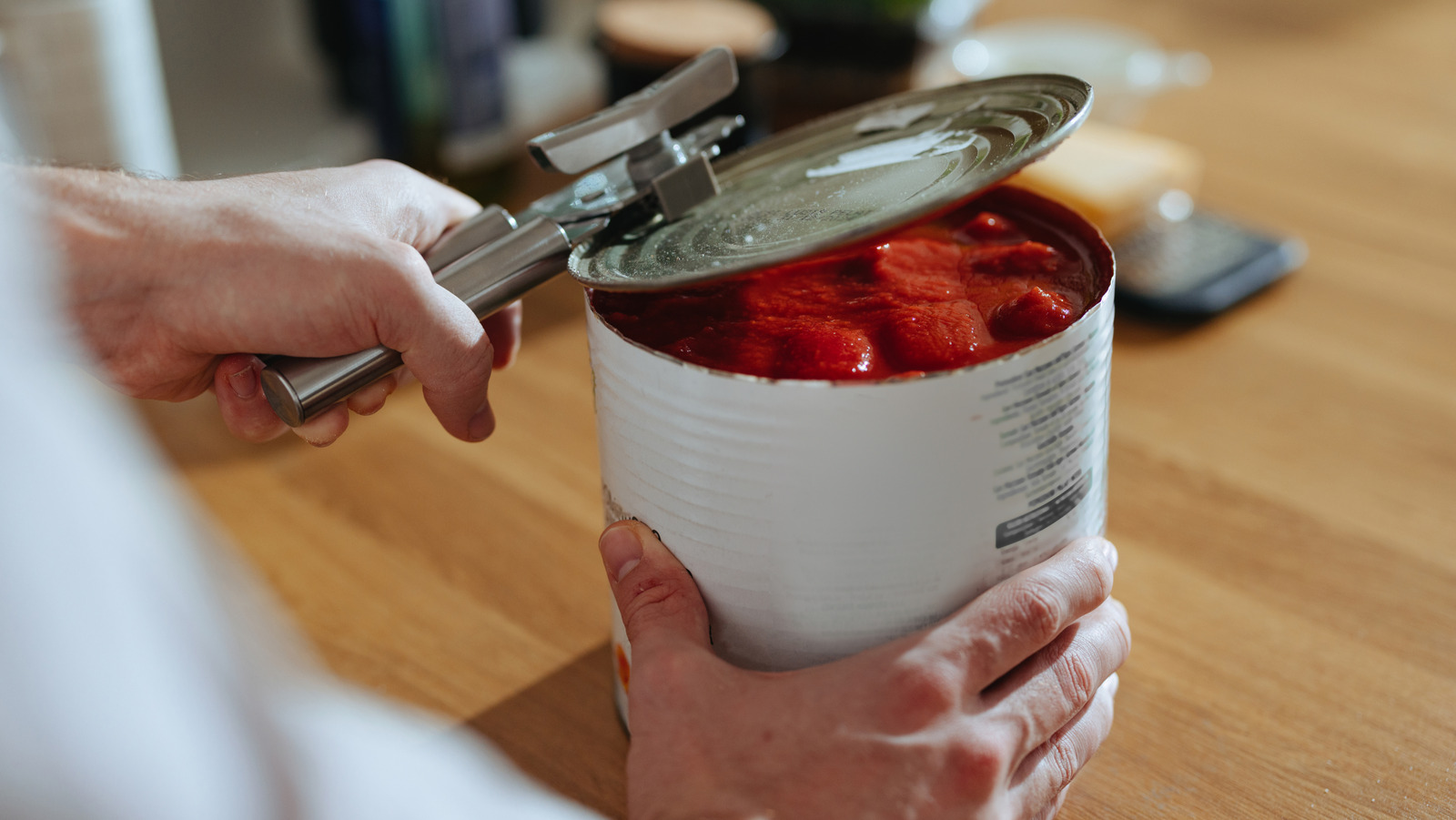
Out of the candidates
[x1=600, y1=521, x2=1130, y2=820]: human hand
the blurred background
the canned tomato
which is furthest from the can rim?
the blurred background

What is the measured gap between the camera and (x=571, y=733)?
0.61 meters

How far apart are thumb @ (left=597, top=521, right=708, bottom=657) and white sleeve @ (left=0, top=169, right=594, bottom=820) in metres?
0.12

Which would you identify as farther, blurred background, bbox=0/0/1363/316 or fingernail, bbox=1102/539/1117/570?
blurred background, bbox=0/0/1363/316

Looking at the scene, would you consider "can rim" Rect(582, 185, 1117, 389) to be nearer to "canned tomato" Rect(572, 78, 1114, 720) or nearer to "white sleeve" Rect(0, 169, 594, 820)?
"canned tomato" Rect(572, 78, 1114, 720)

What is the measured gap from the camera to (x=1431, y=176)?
119cm

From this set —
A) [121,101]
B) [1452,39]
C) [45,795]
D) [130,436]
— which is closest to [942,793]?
[45,795]

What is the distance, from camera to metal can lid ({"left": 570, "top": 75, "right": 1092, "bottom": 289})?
1.39 ft

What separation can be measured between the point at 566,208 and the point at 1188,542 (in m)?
0.46

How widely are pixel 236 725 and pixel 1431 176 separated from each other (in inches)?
50.7

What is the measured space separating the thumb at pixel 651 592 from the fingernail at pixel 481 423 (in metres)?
0.12

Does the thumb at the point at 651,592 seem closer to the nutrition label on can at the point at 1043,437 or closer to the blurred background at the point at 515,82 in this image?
the nutrition label on can at the point at 1043,437

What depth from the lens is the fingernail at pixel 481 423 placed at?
0.58 meters

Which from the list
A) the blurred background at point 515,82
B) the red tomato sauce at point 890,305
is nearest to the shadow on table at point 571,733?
the red tomato sauce at point 890,305

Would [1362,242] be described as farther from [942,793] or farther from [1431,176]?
[942,793]
